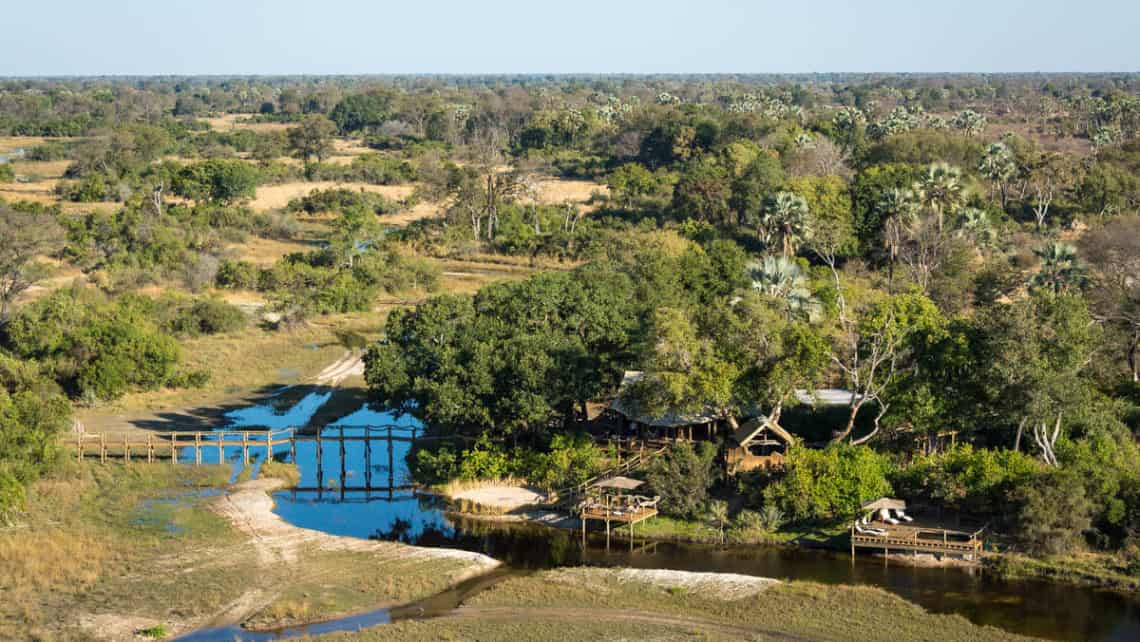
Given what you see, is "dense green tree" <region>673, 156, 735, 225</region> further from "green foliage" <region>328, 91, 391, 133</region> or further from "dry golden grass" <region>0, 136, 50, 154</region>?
"dry golden grass" <region>0, 136, 50, 154</region>

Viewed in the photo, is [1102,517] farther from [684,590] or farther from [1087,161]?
[1087,161]

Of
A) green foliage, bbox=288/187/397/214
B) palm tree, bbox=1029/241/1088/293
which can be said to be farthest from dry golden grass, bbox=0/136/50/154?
palm tree, bbox=1029/241/1088/293

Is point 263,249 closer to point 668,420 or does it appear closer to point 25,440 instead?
point 25,440

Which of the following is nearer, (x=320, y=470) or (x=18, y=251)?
(x=320, y=470)

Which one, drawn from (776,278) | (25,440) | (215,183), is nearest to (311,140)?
(215,183)

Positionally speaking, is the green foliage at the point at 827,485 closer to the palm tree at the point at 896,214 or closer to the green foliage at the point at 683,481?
the green foliage at the point at 683,481

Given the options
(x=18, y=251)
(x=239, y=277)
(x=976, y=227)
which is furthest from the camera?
(x=239, y=277)

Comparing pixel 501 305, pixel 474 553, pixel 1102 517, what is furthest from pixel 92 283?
pixel 1102 517
